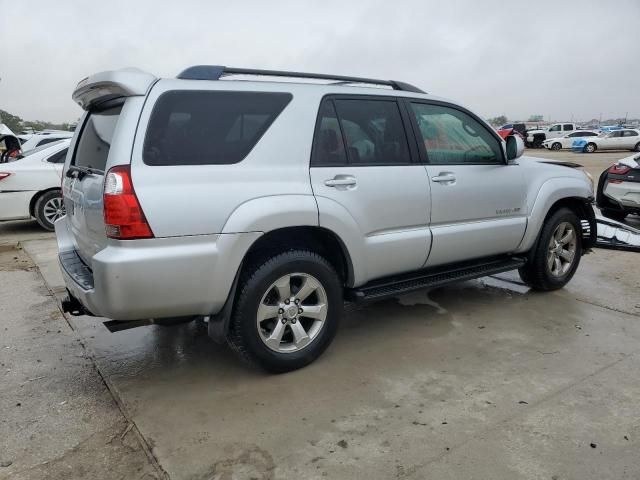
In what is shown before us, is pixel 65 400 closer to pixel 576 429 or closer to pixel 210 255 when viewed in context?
pixel 210 255

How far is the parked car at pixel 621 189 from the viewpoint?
749 centimetres

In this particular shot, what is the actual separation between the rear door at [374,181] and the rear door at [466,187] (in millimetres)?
152

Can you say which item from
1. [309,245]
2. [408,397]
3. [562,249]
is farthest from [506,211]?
[408,397]

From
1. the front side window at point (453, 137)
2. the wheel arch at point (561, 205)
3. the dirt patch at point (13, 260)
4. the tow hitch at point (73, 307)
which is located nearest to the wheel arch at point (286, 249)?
the tow hitch at point (73, 307)

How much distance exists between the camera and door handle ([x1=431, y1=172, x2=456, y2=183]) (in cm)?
383

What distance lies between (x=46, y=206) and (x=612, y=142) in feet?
106

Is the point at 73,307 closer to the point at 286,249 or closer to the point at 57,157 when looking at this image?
the point at 286,249

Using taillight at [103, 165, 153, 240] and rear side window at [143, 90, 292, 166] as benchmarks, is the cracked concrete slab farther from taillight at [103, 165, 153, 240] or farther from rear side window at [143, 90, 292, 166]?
rear side window at [143, 90, 292, 166]

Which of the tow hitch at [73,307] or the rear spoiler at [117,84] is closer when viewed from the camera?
the rear spoiler at [117,84]

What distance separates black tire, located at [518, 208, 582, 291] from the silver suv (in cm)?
51

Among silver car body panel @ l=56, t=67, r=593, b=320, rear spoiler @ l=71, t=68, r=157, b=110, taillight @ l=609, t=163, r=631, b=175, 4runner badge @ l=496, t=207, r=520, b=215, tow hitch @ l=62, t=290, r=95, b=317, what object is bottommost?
tow hitch @ l=62, t=290, r=95, b=317

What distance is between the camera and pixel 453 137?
13.5 ft

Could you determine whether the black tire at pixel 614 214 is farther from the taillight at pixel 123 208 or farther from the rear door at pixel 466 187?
the taillight at pixel 123 208

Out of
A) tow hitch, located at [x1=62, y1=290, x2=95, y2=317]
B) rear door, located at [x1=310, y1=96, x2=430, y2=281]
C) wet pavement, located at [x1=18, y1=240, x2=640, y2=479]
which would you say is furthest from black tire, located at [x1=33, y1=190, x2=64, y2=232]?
rear door, located at [x1=310, y1=96, x2=430, y2=281]
